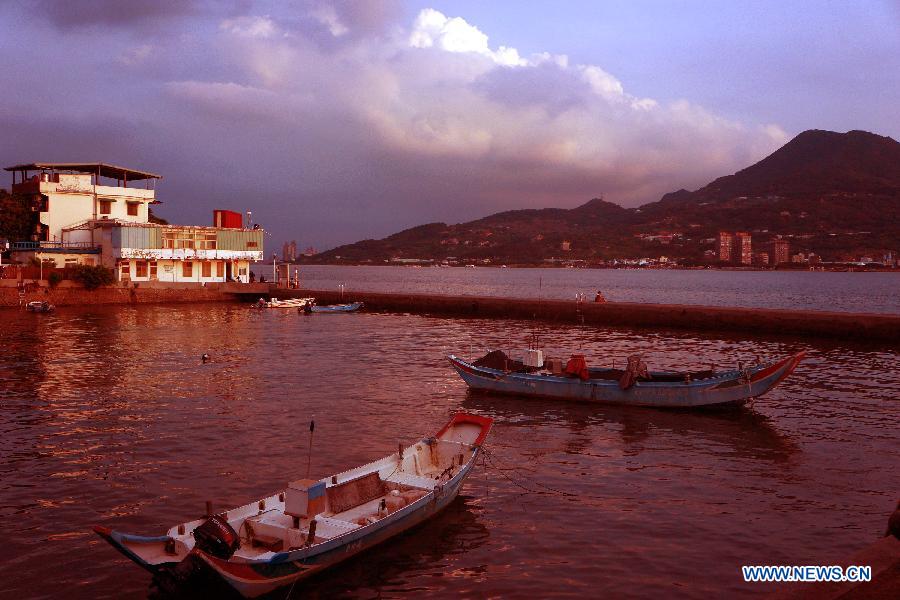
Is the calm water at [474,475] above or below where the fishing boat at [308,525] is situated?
below

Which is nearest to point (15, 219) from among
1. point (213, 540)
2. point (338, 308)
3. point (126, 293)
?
point (126, 293)

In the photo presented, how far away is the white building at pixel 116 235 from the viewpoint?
2825 inches

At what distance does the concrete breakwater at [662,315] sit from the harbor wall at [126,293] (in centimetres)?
1060

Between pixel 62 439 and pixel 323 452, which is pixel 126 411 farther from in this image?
pixel 323 452

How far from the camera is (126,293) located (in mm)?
69750

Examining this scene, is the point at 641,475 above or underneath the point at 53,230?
underneath

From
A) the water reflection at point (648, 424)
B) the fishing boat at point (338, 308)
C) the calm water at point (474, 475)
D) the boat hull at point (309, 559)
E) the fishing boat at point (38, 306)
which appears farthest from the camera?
the fishing boat at point (338, 308)

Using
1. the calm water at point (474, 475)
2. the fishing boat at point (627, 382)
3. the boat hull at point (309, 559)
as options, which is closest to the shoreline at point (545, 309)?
the calm water at point (474, 475)

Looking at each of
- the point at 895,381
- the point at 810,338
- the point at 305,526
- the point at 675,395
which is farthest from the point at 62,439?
the point at 810,338

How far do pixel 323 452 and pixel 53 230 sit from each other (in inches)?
2711

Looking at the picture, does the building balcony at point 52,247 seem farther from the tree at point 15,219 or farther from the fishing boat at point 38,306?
the fishing boat at point 38,306

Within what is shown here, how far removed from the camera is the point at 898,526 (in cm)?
887

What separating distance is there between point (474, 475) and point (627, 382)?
10.1 metres

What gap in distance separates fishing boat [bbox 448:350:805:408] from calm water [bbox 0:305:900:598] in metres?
0.57
